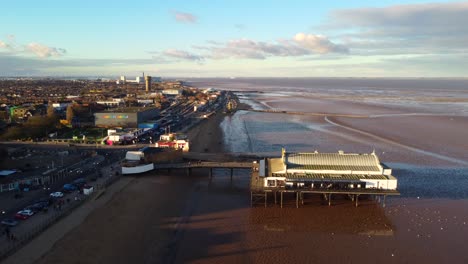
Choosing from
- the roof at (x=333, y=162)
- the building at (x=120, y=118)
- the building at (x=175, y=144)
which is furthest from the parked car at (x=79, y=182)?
the building at (x=120, y=118)

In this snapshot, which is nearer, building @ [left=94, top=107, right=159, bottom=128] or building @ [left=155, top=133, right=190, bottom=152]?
building @ [left=155, top=133, right=190, bottom=152]

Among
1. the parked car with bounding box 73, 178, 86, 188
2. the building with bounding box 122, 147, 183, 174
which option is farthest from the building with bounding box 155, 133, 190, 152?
the parked car with bounding box 73, 178, 86, 188

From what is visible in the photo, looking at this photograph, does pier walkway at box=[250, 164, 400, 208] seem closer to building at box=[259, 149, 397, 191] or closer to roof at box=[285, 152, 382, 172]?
building at box=[259, 149, 397, 191]

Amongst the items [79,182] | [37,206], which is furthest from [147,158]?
[37,206]

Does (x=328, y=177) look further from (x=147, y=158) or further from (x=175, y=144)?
(x=175, y=144)

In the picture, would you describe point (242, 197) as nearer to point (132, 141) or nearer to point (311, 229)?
point (311, 229)

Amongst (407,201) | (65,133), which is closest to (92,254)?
(407,201)
